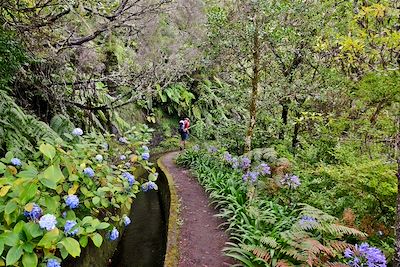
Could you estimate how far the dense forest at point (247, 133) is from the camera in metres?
3.10

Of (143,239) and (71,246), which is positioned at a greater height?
(71,246)

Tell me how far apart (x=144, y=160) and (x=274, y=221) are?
227cm

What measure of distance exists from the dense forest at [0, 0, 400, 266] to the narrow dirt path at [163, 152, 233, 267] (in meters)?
0.26

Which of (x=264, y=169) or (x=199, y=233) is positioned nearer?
(x=199, y=233)

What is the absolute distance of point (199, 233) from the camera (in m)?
5.88

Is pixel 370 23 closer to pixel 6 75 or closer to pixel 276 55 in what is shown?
pixel 276 55

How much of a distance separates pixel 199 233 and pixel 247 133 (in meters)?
3.10

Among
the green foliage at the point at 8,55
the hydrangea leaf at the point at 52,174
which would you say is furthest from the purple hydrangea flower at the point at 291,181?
the green foliage at the point at 8,55

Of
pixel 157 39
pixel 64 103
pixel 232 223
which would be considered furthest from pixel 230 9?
pixel 157 39

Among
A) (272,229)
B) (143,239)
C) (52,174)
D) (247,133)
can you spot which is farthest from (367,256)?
(247,133)

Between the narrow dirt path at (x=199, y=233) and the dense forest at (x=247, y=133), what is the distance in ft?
0.85

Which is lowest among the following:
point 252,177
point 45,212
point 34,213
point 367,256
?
point 252,177

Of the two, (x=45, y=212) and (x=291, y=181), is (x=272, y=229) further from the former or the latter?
(x=45, y=212)

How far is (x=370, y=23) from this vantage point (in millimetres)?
6066
